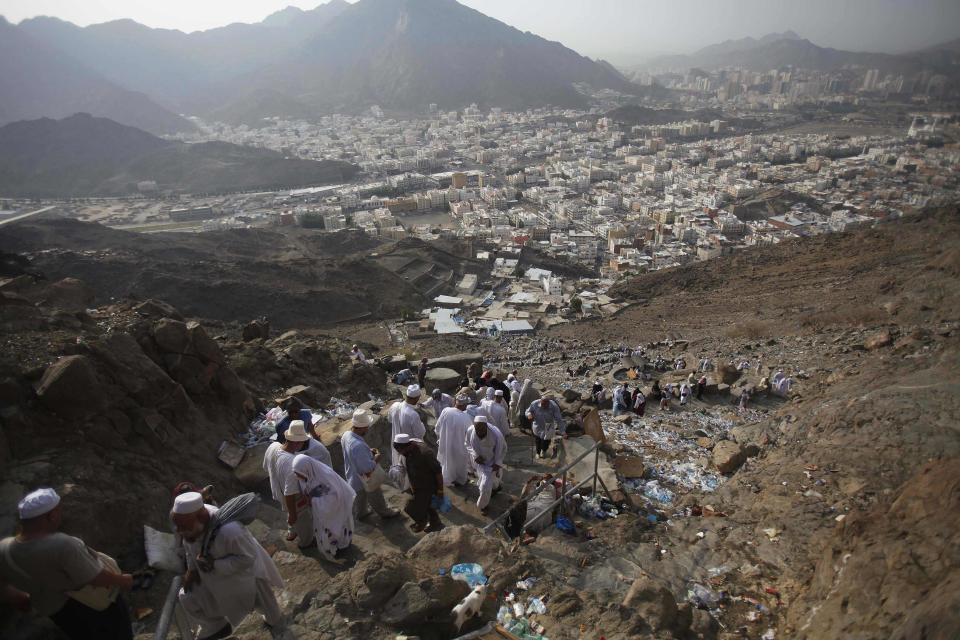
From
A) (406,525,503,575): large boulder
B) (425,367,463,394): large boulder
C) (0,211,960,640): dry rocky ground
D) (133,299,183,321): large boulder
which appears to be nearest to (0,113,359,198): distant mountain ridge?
(133,299,183,321): large boulder

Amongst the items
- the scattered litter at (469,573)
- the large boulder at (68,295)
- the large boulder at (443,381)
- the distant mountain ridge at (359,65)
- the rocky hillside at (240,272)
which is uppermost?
the distant mountain ridge at (359,65)

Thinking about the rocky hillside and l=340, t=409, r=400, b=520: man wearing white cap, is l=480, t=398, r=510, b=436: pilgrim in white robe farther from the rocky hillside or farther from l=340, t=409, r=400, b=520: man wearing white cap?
the rocky hillside

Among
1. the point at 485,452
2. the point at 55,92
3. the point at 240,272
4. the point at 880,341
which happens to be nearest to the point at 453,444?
the point at 485,452

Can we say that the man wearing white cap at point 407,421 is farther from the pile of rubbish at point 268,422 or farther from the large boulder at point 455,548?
the pile of rubbish at point 268,422

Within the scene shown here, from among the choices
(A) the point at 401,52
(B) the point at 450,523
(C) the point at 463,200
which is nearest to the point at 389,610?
(B) the point at 450,523

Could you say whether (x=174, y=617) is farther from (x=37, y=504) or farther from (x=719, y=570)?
(x=719, y=570)

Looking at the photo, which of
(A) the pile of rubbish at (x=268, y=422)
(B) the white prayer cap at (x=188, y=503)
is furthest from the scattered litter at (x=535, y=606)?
(A) the pile of rubbish at (x=268, y=422)
